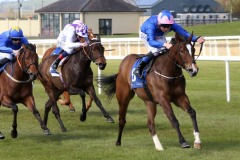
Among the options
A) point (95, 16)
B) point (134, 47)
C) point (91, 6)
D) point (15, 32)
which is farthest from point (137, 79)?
point (91, 6)

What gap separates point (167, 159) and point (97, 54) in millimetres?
3285

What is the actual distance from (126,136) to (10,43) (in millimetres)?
2177

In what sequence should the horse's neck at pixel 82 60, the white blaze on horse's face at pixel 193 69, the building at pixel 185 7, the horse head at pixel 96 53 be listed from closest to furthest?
the white blaze on horse's face at pixel 193 69 < the horse head at pixel 96 53 < the horse's neck at pixel 82 60 < the building at pixel 185 7

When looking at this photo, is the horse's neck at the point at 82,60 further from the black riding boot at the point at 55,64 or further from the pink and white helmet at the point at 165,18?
the pink and white helmet at the point at 165,18

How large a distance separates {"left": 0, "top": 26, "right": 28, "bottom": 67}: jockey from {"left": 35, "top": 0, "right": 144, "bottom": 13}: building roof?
5349 cm

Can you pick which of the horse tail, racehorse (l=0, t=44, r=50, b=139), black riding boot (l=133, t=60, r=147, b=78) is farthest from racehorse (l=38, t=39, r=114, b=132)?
black riding boot (l=133, t=60, r=147, b=78)

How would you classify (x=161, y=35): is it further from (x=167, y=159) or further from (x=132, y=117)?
(x=132, y=117)

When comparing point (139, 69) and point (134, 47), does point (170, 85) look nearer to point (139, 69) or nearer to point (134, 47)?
point (139, 69)

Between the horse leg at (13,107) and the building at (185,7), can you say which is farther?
the building at (185,7)

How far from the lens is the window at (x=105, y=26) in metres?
63.7

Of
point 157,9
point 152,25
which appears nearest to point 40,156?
point 152,25

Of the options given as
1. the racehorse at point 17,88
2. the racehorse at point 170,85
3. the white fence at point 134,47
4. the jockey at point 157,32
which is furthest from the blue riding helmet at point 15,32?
the white fence at point 134,47

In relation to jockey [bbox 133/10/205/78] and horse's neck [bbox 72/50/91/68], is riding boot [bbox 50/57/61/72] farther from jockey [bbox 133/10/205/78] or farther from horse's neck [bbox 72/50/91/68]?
jockey [bbox 133/10/205/78]

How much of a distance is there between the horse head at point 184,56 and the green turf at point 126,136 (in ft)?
3.28
